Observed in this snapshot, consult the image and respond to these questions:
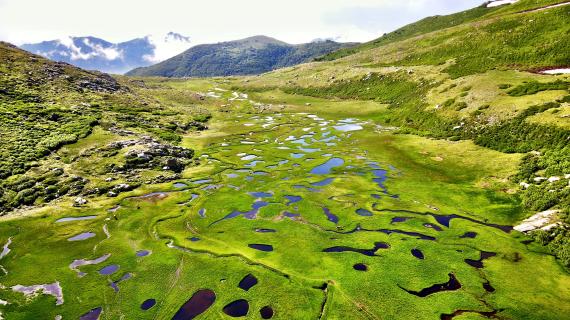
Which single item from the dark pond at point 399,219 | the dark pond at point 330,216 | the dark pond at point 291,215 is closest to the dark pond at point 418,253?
the dark pond at point 399,219

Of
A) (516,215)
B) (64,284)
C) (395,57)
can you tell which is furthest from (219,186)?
(395,57)

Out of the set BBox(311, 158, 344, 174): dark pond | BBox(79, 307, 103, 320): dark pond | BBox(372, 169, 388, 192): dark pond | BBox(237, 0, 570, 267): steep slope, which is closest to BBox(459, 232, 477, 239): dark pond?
BBox(237, 0, 570, 267): steep slope

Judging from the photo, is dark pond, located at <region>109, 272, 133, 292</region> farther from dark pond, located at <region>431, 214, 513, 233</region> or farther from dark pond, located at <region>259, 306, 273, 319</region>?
dark pond, located at <region>431, 214, 513, 233</region>

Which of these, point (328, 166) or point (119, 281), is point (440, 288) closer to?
point (119, 281)

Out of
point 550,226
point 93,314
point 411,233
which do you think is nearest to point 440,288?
point 411,233

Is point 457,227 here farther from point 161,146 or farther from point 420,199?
point 161,146

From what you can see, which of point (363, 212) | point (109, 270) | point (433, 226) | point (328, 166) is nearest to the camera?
point (109, 270)
